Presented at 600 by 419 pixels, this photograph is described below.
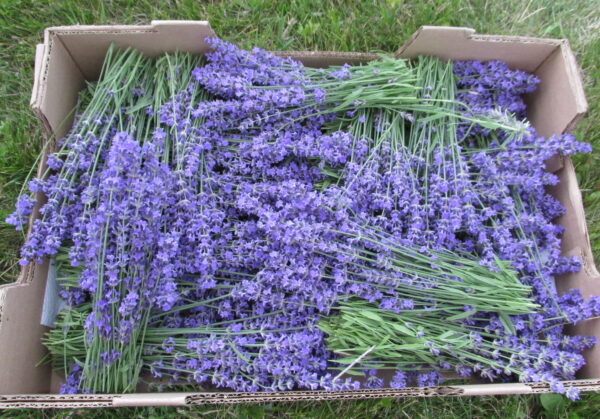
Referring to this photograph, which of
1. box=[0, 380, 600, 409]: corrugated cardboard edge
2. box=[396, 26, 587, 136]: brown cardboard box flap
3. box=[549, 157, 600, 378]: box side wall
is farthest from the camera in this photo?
box=[396, 26, 587, 136]: brown cardboard box flap

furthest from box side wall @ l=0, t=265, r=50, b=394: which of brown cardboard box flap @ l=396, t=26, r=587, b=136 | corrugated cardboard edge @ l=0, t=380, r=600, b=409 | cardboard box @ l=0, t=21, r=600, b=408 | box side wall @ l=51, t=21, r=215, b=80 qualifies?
brown cardboard box flap @ l=396, t=26, r=587, b=136

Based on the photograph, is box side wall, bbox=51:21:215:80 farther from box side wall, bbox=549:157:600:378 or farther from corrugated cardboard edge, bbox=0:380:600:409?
box side wall, bbox=549:157:600:378

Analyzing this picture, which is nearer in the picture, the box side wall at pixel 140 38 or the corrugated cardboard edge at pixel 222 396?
the corrugated cardboard edge at pixel 222 396

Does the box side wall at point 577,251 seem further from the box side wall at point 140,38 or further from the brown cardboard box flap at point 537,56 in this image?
the box side wall at point 140,38

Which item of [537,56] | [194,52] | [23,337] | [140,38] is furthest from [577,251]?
[23,337]

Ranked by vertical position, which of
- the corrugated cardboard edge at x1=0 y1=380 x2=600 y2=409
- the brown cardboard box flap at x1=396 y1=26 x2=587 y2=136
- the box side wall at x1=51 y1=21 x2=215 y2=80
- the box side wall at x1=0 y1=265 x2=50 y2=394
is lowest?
the corrugated cardboard edge at x1=0 y1=380 x2=600 y2=409

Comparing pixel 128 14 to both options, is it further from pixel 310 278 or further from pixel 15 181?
pixel 310 278

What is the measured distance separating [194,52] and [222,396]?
4.20 ft

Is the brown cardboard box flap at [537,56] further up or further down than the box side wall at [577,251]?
further up

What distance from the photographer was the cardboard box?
60.4 inches

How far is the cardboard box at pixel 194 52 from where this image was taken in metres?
1.53

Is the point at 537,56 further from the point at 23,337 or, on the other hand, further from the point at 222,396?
the point at 23,337

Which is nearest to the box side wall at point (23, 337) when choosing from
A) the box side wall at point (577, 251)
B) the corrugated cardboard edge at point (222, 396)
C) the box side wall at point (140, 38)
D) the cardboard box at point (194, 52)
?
the cardboard box at point (194, 52)

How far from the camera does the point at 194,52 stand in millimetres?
1883
